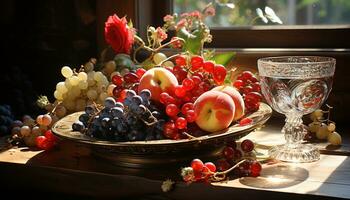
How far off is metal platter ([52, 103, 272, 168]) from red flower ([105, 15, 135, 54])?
0.83 ft

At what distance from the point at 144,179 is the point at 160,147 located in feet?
0.23

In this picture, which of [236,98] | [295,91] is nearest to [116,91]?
[236,98]

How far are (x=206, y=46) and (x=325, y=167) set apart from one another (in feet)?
1.88

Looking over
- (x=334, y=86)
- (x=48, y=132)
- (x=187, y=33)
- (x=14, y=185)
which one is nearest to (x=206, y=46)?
(x=187, y=33)

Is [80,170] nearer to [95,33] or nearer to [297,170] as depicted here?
[297,170]

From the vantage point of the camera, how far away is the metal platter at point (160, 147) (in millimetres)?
914

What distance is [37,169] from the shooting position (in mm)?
1038

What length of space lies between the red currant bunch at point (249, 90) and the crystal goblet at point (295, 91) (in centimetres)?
5

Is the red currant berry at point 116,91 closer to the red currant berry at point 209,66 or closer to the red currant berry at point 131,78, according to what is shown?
the red currant berry at point 131,78

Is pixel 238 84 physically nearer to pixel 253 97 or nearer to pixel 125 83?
pixel 253 97

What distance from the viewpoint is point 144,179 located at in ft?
3.08

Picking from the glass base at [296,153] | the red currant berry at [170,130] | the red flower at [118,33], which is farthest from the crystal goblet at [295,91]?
the red flower at [118,33]

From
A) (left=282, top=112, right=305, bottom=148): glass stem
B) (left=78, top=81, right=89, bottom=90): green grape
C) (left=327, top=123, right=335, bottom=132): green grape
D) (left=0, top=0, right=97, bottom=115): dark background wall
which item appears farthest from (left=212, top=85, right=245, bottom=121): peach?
(left=0, top=0, right=97, bottom=115): dark background wall

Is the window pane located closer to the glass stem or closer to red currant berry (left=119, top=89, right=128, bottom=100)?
the glass stem
